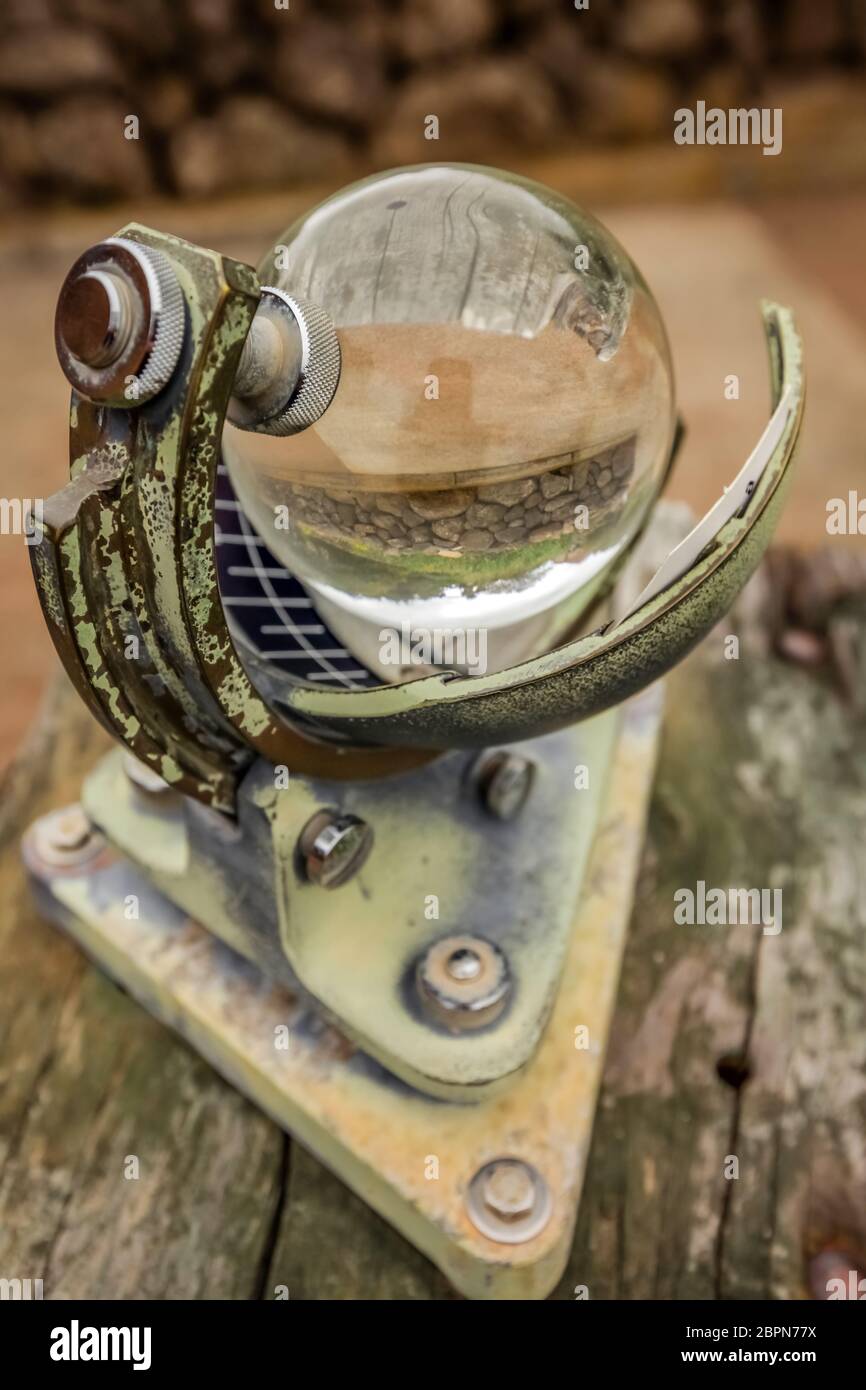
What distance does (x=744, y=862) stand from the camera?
1.24 m

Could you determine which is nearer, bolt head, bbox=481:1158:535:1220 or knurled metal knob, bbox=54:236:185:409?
knurled metal knob, bbox=54:236:185:409

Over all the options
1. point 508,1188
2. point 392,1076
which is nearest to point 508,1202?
point 508,1188

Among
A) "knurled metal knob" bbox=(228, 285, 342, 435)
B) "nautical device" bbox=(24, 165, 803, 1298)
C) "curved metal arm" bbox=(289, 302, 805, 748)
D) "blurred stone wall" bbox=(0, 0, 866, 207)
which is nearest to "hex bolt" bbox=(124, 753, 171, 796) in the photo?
"nautical device" bbox=(24, 165, 803, 1298)

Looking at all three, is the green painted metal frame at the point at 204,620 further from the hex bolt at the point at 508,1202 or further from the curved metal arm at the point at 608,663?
the hex bolt at the point at 508,1202

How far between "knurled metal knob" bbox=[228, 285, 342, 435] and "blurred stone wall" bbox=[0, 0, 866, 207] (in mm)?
3845

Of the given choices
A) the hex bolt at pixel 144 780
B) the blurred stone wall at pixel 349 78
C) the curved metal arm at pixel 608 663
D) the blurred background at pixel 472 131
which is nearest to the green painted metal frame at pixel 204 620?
the curved metal arm at pixel 608 663

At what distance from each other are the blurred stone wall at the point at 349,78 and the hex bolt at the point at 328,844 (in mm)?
3866

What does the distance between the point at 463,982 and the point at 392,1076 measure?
11 centimetres

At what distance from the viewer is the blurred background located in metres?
3.95

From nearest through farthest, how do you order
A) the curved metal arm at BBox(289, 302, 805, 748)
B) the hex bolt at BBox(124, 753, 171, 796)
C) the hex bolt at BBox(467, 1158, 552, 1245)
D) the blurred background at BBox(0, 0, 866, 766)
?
the curved metal arm at BBox(289, 302, 805, 748) < the hex bolt at BBox(467, 1158, 552, 1245) < the hex bolt at BBox(124, 753, 171, 796) < the blurred background at BBox(0, 0, 866, 766)

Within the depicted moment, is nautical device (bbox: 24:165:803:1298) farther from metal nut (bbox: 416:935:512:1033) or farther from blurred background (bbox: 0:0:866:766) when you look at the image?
blurred background (bbox: 0:0:866:766)

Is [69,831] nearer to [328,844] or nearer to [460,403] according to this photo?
[328,844]

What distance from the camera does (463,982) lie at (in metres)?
0.95

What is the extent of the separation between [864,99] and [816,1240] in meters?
4.78
